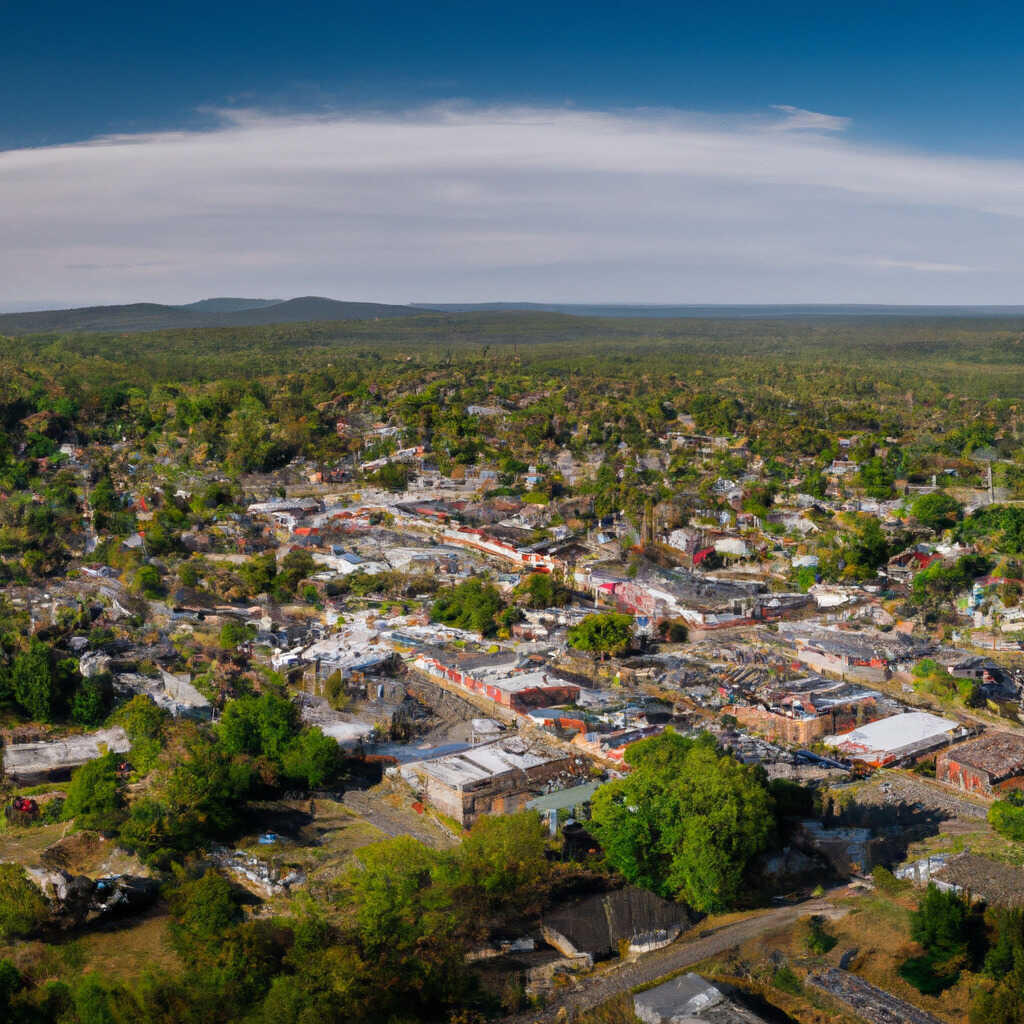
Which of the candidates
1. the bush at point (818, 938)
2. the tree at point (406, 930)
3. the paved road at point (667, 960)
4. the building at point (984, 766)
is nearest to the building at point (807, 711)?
the building at point (984, 766)

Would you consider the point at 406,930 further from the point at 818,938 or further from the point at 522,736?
the point at 522,736

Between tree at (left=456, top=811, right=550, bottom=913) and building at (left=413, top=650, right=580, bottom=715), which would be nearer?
tree at (left=456, top=811, right=550, bottom=913)

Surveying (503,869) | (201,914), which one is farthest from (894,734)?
(201,914)

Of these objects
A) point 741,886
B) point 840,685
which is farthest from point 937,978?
point 840,685

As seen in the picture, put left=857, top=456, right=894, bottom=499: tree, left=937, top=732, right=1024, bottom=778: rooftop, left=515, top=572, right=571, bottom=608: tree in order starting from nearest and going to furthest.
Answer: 1. left=937, top=732, right=1024, bottom=778: rooftop
2. left=515, top=572, right=571, bottom=608: tree
3. left=857, top=456, right=894, bottom=499: tree

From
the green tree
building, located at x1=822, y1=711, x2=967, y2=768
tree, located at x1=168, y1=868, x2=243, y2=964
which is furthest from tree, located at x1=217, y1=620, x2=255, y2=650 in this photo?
building, located at x1=822, y1=711, x2=967, y2=768

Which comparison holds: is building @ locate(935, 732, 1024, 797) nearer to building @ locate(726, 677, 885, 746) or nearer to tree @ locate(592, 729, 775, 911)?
building @ locate(726, 677, 885, 746)

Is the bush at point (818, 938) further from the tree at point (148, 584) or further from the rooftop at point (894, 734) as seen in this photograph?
the tree at point (148, 584)

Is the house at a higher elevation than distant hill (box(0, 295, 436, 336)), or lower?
lower
